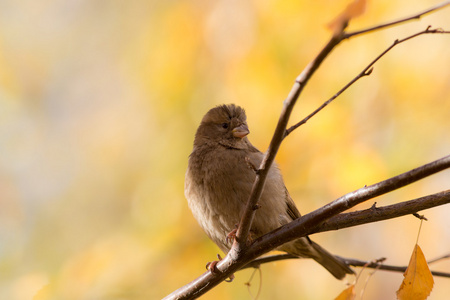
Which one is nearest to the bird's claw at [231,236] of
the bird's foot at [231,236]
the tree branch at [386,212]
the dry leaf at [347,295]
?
the bird's foot at [231,236]

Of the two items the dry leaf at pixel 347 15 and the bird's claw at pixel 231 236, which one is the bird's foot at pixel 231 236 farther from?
the dry leaf at pixel 347 15

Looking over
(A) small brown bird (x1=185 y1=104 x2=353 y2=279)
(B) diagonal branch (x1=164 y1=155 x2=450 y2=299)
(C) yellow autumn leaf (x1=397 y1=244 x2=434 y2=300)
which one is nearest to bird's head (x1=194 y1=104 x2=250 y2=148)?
(A) small brown bird (x1=185 y1=104 x2=353 y2=279)

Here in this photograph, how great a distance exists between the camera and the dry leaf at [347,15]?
1742mm

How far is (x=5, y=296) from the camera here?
470 centimetres

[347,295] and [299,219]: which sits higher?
[299,219]

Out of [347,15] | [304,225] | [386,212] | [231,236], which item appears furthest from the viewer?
[231,236]

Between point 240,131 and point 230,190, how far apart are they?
659 millimetres

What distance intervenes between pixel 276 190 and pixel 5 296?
8.45ft

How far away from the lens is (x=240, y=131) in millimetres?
4355

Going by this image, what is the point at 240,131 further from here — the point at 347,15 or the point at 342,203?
the point at 347,15

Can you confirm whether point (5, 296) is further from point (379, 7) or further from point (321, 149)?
point (379, 7)

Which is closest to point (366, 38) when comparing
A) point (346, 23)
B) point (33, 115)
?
point (346, 23)

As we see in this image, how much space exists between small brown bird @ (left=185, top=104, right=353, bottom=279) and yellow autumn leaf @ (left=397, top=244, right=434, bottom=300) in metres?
1.38

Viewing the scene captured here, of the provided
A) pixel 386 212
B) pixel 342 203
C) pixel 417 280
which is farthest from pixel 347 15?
pixel 417 280
